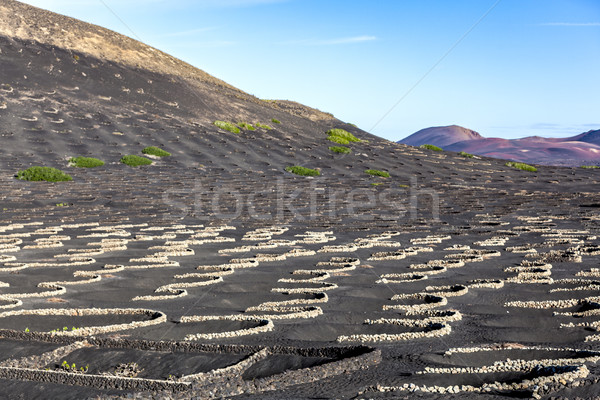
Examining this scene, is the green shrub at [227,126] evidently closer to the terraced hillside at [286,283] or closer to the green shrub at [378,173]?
the terraced hillside at [286,283]

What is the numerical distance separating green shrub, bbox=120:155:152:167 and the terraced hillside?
0.25 meters

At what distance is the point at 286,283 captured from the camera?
859 cm

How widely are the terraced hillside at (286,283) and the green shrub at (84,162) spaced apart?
18 cm

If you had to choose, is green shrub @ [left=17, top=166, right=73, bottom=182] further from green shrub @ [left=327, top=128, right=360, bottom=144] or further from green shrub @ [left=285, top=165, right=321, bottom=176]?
green shrub @ [left=327, top=128, right=360, bottom=144]

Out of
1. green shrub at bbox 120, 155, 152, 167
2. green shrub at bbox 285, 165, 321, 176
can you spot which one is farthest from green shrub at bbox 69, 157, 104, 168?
green shrub at bbox 285, 165, 321, 176

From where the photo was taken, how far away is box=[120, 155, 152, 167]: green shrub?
94.3ft

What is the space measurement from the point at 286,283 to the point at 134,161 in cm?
2191

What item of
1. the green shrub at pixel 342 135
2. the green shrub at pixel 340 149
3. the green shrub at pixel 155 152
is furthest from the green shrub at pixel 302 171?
the green shrub at pixel 342 135

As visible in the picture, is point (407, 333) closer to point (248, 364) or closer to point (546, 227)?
point (248, 364)

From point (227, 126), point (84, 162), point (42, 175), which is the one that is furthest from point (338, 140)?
point (42, 175)

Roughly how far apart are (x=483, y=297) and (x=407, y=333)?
2187 mm

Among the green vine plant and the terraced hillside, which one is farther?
the green vine plant

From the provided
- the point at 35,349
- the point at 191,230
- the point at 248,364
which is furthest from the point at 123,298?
the point at 191,230

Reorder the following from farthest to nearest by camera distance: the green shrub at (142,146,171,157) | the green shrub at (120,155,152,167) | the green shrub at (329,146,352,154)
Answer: the green shrub at (329,146,352,154)
the green shrub at (142,146,171,157)
the green shrub at (120,155,152,167)
